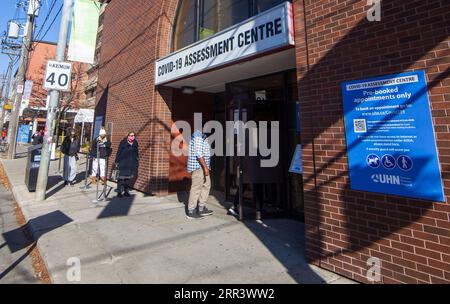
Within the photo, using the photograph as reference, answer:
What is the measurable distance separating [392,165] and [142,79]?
7.52 m

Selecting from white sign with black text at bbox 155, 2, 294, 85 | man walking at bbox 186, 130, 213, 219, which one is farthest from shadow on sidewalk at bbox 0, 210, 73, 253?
white sign with black text at bbox 155, 2, 294, 85

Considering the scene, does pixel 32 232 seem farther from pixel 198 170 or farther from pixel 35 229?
pixel 198 170

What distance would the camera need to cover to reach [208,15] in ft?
23.4

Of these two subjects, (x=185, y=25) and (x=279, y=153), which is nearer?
(x=279, y=153)

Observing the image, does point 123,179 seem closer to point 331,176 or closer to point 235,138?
point 235,138

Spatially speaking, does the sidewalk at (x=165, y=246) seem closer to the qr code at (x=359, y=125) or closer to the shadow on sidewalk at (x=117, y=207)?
the shadow on sidewalk at (x=117, y=207)

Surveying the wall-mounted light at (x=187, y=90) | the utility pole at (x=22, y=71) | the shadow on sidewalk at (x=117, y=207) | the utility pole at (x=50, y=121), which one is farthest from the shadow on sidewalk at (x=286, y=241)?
the utility pole at (x=22, y=71)

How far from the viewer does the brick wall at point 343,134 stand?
2.64 metres

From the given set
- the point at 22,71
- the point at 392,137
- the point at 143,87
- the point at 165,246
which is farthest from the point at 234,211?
the point at 22,71

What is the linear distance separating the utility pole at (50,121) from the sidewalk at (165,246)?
0.62 meters

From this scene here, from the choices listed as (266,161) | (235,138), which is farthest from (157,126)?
(266,161)

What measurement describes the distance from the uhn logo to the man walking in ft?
10.1

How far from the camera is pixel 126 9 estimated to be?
1021cm

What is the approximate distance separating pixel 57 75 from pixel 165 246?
562 cm
